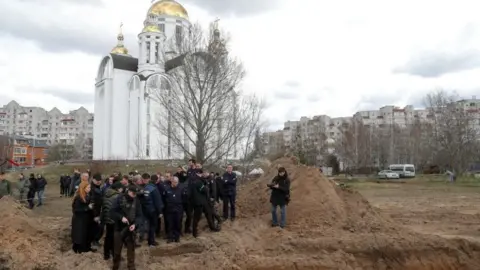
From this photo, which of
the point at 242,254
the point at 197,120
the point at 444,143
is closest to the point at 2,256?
the point at 242,254

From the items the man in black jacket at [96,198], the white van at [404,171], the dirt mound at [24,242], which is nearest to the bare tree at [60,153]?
the white van at [404,171]

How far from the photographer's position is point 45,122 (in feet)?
425

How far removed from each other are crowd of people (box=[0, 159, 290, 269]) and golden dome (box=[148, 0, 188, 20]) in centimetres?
4804

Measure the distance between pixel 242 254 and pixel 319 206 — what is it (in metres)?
2.95

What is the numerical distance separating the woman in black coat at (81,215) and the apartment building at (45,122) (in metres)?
123

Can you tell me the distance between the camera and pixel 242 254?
10523mm

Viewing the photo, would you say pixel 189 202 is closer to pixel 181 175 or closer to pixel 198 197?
pixel 198 197

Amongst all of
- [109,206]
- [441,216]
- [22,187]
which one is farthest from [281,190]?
[22,187]

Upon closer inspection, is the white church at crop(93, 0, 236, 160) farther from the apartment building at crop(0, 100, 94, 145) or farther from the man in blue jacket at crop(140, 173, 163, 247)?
the apartment building at crop(0, 100, 94, 145)

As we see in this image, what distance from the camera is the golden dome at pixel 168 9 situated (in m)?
56.8

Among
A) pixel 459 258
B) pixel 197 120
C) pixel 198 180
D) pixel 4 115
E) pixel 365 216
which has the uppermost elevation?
pixel 4 115

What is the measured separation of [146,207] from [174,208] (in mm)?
702

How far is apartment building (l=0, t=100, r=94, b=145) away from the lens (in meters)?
127

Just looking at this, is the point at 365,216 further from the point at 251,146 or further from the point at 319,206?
the point at 251,146
